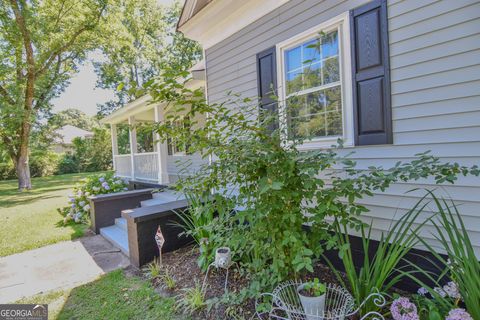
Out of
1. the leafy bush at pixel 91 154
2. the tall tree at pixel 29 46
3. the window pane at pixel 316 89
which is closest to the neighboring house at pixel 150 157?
the window pane at pixel 316 89

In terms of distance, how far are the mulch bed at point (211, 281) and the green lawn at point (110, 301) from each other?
0.57 feet

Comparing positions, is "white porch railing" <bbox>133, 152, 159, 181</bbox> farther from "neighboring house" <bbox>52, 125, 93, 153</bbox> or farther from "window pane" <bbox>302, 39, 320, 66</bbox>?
"neighboring house" <bbox>52, 125, 93, 153</bbox>

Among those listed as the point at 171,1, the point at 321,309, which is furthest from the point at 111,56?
the point at 321,309

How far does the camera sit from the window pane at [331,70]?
9.91ft

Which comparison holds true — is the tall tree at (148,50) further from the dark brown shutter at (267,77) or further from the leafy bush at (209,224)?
the leafy bush at (209,224)

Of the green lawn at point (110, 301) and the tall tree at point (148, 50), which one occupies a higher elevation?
the tall tree at point (148, 50)

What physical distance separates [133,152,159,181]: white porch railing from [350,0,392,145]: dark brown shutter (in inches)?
221

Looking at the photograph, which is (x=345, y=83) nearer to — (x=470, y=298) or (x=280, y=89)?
(x=280, y=89)

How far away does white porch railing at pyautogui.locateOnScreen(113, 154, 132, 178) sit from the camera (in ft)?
29.2

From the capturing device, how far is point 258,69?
3.93 meters

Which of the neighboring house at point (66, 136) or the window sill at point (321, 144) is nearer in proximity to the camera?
the window sill at point (321, 144)

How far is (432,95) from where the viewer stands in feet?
7.63

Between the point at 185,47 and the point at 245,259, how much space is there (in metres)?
19.2

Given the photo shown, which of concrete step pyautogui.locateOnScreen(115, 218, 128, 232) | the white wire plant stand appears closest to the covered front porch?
concrete step pyautogui.locateOnScreen(115, 218, 128, 232)
